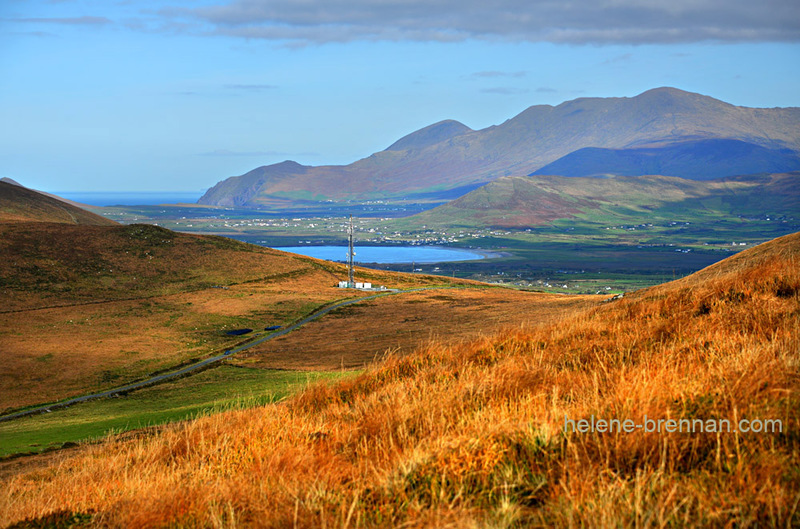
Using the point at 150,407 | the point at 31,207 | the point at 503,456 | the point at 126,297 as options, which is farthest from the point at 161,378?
the point at 31,207

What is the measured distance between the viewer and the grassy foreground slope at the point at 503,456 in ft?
17.8

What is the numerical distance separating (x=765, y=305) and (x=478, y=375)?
613 cm

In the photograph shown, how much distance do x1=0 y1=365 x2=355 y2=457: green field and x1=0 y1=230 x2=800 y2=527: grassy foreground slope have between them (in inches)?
446

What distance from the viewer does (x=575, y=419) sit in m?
7.09

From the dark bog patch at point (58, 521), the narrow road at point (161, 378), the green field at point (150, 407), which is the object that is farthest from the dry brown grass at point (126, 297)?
the dark bog patch at point (58, 521)

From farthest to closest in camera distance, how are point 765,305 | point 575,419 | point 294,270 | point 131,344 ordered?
point 294,270, point 131,344, point 765,305, point 575,419

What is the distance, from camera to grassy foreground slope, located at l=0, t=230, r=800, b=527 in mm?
5426

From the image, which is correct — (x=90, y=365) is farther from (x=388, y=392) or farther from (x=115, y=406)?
(x=388, y=392)

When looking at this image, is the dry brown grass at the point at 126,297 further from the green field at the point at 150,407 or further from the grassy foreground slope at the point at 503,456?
the grassy foreground slope at the point at 503,456

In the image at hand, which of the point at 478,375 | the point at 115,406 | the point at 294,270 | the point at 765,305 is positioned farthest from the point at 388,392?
the point at 294,270

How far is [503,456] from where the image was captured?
257 inches

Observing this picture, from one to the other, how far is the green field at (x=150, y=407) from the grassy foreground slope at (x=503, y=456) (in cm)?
1133

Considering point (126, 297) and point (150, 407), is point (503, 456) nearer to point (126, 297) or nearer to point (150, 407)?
point (150, 407)

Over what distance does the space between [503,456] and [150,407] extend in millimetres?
29125
